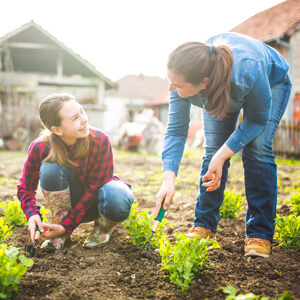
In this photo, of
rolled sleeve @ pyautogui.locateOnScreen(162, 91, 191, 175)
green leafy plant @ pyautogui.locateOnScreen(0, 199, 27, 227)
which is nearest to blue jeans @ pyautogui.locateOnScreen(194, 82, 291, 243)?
rolled sleeve @ pyautogui.locateOnScreen(162, 91, 191, 175)

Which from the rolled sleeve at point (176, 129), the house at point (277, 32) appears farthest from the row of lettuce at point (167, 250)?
the house at point (277, 32)

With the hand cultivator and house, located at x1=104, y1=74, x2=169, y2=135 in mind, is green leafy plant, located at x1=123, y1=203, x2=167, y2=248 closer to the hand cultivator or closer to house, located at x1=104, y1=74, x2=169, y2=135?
the hand cultivator

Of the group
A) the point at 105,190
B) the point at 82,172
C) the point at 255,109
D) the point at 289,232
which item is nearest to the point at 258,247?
the point at 289,232

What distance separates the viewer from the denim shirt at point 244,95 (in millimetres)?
1798

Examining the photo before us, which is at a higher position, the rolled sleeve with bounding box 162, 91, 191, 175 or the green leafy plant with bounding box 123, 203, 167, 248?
the rolled sleeve with bounding box 162, 91, 191, 175

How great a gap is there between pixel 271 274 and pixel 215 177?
0.62 metres

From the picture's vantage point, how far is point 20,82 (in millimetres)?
14555

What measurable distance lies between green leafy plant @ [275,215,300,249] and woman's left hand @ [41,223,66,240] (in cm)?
147

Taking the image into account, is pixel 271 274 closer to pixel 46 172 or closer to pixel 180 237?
pixel 180 237

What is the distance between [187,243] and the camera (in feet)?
5.57

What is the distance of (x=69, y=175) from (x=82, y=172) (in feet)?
0.32

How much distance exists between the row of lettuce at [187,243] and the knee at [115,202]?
99mm

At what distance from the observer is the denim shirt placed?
180 cm

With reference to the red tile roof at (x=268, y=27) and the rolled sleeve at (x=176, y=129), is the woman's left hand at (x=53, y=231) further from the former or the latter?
the red tile roof at (x=268, y=27)
